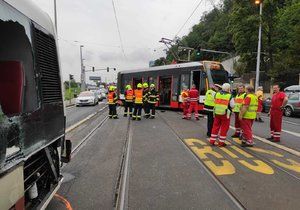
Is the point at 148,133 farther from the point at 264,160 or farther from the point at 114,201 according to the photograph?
the point at 114,201

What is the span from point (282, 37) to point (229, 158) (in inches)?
1805

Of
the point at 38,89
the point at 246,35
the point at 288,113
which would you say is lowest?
the point at 288,113

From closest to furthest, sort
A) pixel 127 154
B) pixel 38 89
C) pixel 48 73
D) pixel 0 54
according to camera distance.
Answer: pixel 0 54, pixel 38 89, pixel 48 73, pixel 127 154

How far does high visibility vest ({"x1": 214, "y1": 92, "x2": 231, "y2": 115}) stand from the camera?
396 inches

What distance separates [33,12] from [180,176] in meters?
4.03

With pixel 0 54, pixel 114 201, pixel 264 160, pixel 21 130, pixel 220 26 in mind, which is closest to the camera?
pixel 21 130

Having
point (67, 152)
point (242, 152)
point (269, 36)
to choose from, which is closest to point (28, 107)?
point (67, 152)

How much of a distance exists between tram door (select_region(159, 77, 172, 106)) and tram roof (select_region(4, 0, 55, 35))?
20048mm

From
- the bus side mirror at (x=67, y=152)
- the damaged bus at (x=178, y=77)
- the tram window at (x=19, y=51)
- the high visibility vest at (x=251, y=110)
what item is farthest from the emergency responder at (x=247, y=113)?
the damaged bus at (x=178, y=77)

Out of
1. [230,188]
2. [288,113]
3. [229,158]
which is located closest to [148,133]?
[229,158]

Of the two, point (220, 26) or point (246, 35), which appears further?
point (220, 26)

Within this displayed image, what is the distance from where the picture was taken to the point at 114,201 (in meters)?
5.48

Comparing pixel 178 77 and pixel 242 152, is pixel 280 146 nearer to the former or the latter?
pixel 242 152

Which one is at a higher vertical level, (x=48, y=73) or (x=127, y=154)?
(x=48, y=73)
